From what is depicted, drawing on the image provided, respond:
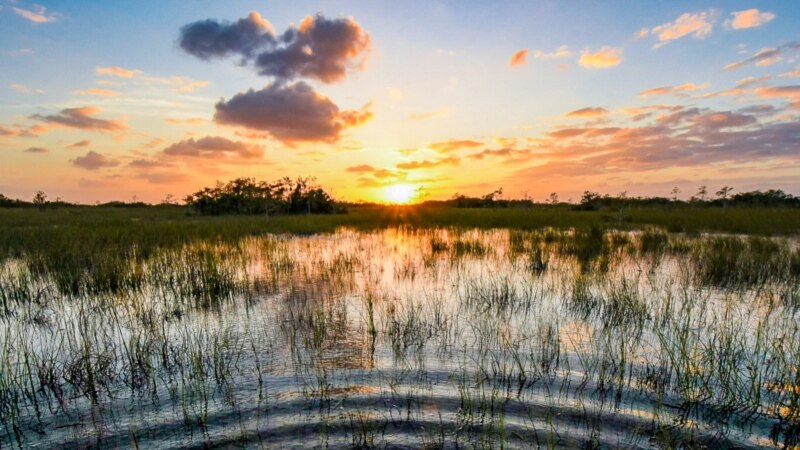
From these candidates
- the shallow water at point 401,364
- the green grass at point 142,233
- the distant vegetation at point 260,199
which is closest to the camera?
the shallow water at point 401,364

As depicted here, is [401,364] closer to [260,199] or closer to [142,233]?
A: [142,233]

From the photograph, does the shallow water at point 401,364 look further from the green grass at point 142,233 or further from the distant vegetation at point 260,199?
the distant vegetation at point 260,199

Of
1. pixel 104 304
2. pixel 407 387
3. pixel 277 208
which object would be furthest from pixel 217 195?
pixel 407 387

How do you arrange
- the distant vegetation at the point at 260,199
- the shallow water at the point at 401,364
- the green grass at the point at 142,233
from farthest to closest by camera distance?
1. the distant vegetation at the point at 260,199
2. the green grass at the point at 142,233
3. the shallow water at the point at 401,364

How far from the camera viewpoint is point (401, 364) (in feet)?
14.6

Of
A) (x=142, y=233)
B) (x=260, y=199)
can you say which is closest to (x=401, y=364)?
(x=142, y=233)

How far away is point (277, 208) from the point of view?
29.4 meters

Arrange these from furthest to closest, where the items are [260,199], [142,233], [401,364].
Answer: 1. [260,199]
2. [142,233]
3. [401,364]

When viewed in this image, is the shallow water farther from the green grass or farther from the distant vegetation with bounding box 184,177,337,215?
the distant vegetation with bounding box 184,177,337,215

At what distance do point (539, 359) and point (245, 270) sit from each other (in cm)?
690

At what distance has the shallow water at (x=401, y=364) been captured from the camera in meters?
3.19

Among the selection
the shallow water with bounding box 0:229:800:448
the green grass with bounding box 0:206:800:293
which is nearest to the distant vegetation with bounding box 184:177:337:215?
the green grass with bounding box 0:206:800:293

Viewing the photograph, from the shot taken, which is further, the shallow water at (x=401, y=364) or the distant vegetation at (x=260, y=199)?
the distant vegetation at (x=260, y=199)

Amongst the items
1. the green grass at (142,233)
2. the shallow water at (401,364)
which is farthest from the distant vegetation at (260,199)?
the shallow water at (401,364)
